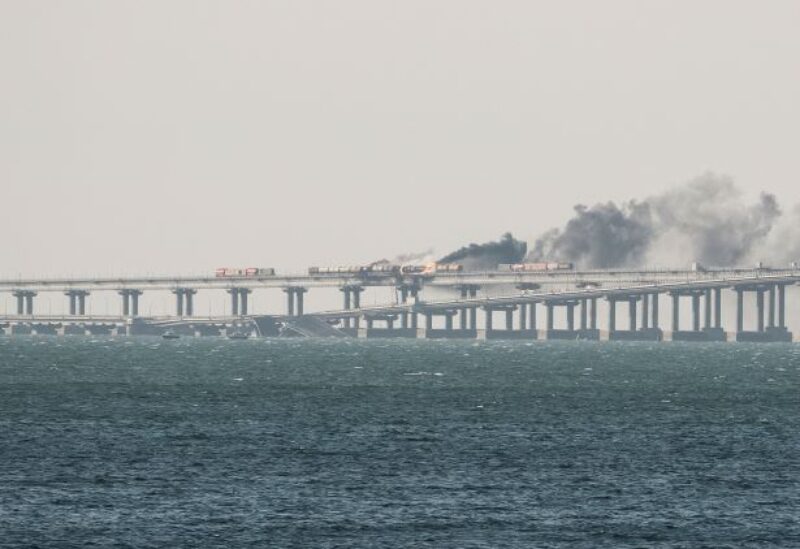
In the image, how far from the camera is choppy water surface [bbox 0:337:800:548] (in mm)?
64312

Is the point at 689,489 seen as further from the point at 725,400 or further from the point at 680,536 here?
the point at 725,400

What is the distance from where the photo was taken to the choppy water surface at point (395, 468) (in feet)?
211

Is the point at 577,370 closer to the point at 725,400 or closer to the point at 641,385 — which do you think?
the point at 641,385

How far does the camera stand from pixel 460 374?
574 ft

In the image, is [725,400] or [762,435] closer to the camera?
[762,435]

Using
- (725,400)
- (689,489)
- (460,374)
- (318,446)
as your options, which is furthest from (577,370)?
(689,489)

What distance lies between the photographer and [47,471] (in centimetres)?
7838

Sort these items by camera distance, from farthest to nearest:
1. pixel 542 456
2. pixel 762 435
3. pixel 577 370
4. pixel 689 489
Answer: pixel 577 370, pixel 762 435, pixel 542 456, pixel 689 489

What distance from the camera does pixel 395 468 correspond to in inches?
3194

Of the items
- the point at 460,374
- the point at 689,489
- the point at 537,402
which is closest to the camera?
the point at 689,489

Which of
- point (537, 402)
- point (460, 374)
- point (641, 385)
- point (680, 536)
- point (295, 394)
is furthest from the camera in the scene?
point (460, 374)

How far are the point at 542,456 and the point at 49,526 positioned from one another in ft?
94.6

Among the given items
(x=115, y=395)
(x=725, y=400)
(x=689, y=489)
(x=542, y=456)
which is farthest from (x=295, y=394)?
(x=689, y=489)

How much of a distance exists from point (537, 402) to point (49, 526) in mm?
65181
